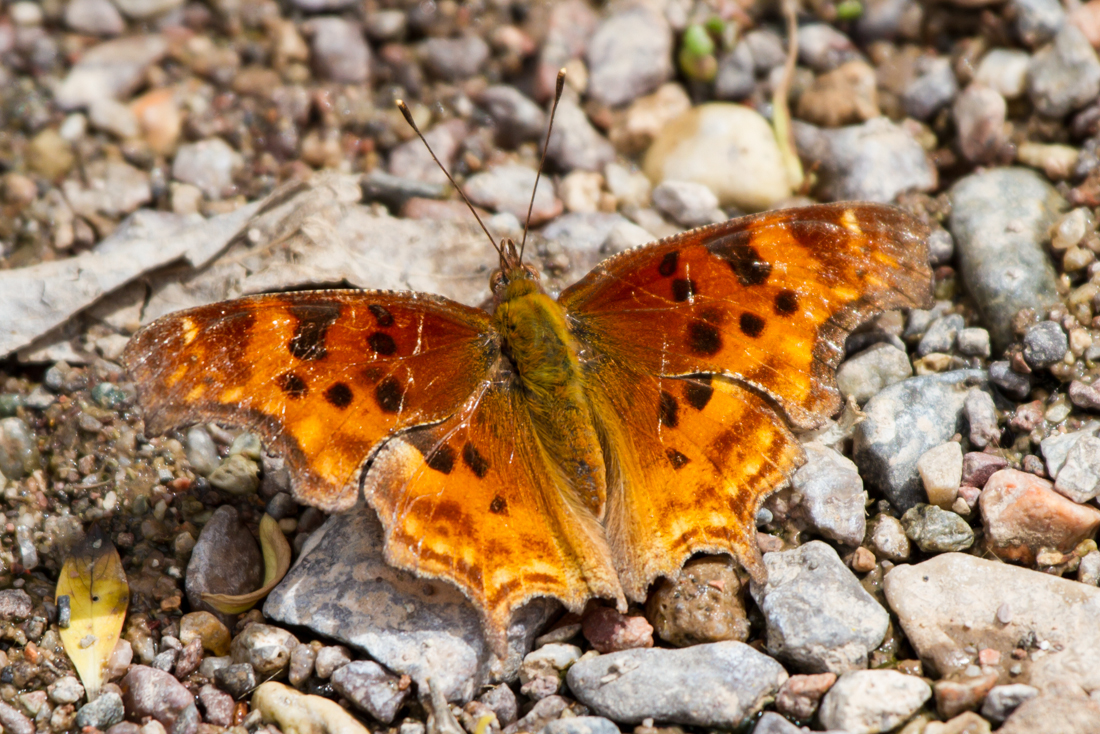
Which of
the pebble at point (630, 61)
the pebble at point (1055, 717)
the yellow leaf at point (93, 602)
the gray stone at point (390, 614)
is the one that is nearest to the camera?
the pebble at point (1055, 717)

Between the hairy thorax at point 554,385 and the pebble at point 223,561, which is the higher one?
the hairy thorax at point 554,385

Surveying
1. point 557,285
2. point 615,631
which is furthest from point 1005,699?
point 557,285

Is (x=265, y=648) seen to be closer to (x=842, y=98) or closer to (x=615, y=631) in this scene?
(x=615, y=631)

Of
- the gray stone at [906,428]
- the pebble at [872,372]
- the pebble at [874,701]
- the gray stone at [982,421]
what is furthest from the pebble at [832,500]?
the pebble at [874,701]

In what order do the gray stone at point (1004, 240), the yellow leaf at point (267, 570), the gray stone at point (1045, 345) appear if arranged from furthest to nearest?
the gray stone at point (1004, 240) < the gray stone at point (1045, 345) < the yellow leaf at point (267, 570)

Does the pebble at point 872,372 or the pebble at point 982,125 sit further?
the pebble at point 982,125

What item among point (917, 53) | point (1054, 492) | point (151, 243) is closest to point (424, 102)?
point (151, 243)

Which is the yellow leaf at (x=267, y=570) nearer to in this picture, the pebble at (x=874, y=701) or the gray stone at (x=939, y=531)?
the pebble at (x=874, y=701)
